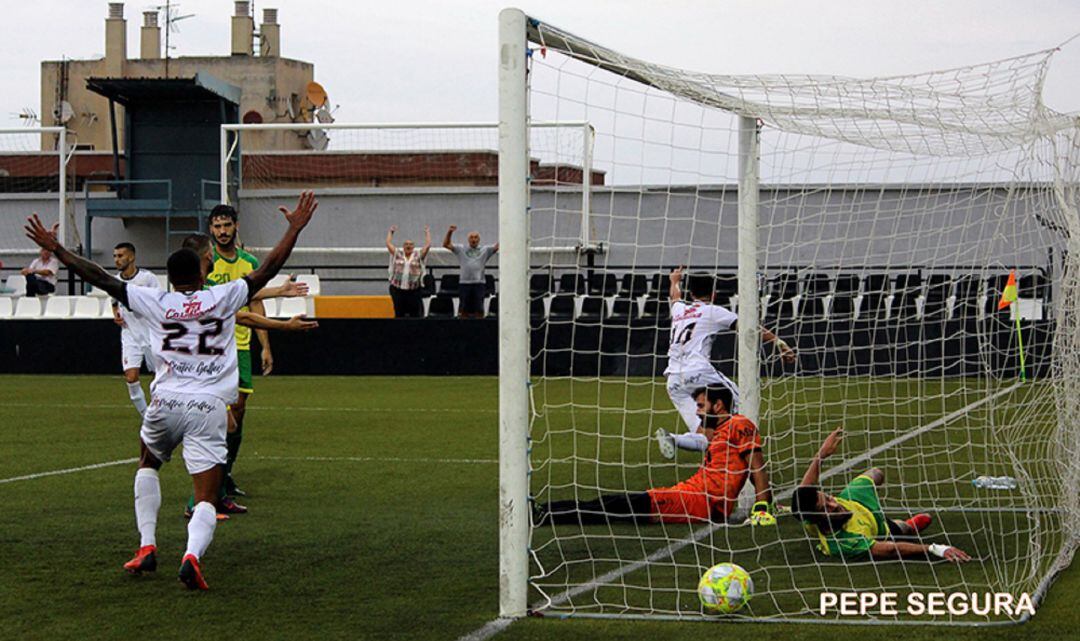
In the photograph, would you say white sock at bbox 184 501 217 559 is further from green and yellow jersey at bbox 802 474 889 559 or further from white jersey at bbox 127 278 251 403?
green and yellow jersey at bbox 802 474 889 559

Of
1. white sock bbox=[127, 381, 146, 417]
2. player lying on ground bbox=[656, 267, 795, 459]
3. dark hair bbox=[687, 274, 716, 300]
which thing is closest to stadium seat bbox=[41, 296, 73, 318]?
white sock bbox=[127, 381, 146, 417]

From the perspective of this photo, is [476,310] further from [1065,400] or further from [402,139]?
[1065,400]

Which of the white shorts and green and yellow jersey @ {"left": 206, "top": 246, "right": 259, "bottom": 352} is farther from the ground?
green and yellow jersey @ {"left": 206, "top": 246, "right": 259, "bottom": 352}

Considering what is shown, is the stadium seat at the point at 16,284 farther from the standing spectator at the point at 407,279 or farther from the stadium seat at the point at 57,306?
the standing spectator at the point at 407,279

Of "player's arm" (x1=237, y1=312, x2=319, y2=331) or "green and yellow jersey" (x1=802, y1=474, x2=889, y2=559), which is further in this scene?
"player's arm" (x1=237, y1=312, x2=319, y2=331)

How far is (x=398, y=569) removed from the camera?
290 inches

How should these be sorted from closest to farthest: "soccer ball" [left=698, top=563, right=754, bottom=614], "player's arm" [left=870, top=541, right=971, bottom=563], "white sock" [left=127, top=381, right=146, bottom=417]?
"soccer ball" [left=698, top=563, right=754, bottom=614] → "player's arm" [left=870, top=541, right=971, bottom=563] → "white sock" [left=127, top=381, right=146, bottom=417]

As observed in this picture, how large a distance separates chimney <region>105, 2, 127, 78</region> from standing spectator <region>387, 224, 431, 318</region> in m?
40.4

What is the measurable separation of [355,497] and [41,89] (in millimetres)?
55382

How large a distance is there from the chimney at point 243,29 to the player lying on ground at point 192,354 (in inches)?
2272

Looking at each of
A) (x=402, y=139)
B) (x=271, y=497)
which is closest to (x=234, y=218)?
(x=271, y=497)

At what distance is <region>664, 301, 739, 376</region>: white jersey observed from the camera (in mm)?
11414

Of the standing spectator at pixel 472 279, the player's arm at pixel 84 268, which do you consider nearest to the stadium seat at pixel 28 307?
the standing spectator at pixel 472 279

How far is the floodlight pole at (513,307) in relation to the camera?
6387mm
